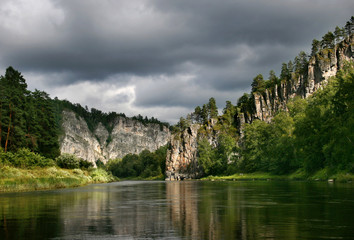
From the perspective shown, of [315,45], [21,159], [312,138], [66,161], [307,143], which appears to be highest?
[315,45]

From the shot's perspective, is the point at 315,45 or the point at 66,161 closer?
the point at 66,161

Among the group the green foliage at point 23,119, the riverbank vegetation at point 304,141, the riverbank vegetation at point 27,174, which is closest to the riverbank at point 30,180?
the riverbank vegetation at point 27,174

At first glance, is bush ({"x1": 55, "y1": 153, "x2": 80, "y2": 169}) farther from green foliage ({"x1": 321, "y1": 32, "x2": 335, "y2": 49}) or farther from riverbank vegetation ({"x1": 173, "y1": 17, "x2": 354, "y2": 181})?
green foliage ({"x1": 321, "y1": 32, "x2": 335, "y2": 49})

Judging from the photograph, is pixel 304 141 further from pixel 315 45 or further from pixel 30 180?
pixel 315 45

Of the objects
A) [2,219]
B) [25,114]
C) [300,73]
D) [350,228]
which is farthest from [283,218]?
[300,73]

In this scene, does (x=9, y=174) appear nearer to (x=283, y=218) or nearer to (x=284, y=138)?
(x=283, y=218)

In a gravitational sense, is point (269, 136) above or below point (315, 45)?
below

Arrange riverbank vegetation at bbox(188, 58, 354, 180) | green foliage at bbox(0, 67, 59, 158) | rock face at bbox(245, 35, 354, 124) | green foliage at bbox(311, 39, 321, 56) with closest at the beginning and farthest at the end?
riverbank vegetation at bbox(188, 58, 354, 180)
green foliage at bbox(0, 67, 59, 158)
rock face at bbox(245, 35, 354, 124)
green foliage at bbox(311, 39, 321, 56)

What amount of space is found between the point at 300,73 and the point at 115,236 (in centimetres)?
18572

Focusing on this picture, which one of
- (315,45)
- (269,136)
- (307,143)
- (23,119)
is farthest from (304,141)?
(315,45)

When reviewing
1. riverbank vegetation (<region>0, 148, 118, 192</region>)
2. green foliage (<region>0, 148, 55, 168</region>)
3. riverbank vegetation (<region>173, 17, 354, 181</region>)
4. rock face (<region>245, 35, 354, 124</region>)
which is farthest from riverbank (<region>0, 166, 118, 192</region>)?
rock face (<region>245, 35, 354, 124</region>)

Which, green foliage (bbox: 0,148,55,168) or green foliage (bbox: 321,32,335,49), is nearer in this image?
green foliage (bbox: 0,148,55,168)

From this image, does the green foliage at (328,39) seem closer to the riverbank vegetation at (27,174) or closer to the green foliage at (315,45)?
the green foliage at (315,45)

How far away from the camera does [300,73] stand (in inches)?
7234
